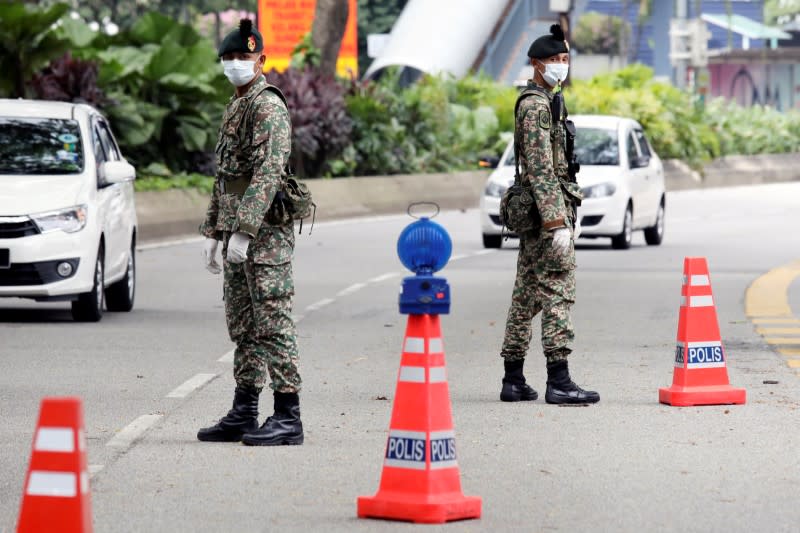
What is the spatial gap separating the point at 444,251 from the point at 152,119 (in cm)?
2109

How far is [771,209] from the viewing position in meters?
34.4

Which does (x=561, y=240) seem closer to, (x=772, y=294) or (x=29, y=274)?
(x=29, y=274)

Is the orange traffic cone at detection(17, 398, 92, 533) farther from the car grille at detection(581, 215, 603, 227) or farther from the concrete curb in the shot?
the concrete curb

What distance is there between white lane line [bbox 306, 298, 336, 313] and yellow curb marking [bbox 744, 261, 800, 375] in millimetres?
3535

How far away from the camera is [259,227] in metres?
8.37

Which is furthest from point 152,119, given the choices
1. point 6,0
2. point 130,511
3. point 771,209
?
point 130,511

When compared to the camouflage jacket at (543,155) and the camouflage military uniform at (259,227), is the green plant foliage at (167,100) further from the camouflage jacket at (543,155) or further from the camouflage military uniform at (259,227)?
the camouflage military uniform at (259,227)

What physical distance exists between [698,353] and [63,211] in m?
6.05

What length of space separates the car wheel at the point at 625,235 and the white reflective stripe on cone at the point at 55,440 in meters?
18.6

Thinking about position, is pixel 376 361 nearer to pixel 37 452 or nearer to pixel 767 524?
pixel 767 524

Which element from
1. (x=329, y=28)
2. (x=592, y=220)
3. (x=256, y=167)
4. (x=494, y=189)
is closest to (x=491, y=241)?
(x=494, y=189)

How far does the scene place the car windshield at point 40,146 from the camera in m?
15.0

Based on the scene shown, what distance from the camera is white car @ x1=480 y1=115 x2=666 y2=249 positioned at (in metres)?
23.2

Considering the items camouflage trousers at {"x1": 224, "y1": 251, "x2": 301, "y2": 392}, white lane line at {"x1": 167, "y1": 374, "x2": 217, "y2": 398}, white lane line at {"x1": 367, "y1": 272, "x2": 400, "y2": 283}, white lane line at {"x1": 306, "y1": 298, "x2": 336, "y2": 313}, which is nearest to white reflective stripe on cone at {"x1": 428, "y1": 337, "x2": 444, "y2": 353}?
camouflage trousers at {"x1": 224, "y1": 251, "x2": 301, "y2": 392}
